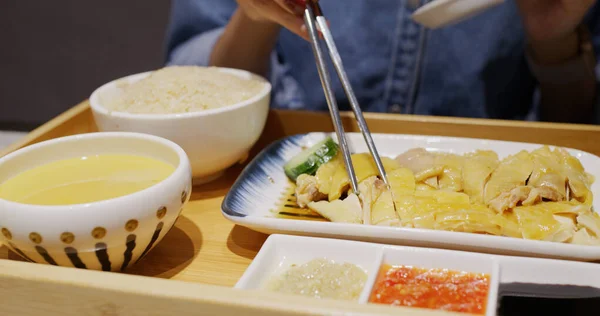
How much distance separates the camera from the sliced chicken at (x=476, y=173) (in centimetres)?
114

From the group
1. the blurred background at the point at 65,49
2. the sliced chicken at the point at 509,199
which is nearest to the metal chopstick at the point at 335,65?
the sliced chicken at the point at 509,199

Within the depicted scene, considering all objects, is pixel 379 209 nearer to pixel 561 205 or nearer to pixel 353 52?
pixel 561 205

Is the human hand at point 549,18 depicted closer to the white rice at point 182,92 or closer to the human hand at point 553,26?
Result: the human hand at point 553,26

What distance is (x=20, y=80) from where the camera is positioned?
12.9 ft

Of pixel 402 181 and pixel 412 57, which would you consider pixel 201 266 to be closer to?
pixel 402 181

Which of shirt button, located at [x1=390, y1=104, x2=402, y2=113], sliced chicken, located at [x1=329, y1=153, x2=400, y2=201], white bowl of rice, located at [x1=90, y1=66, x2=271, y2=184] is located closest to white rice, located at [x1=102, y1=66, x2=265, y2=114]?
white bowl of rice, located at [x1=90, y1=66, x2=271, y2=184]

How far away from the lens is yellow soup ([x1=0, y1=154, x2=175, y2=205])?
36.6 inches

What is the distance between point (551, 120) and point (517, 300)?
1.34m

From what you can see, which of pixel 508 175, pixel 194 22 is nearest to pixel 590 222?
pixel 508 175

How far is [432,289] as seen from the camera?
0.87 meters

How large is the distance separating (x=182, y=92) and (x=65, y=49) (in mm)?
2902

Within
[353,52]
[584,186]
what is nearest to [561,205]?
[584,186]

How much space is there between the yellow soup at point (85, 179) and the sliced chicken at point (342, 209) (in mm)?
304

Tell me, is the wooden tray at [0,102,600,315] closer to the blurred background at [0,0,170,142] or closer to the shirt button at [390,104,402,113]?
the shirt button at [390,104,402,113]
